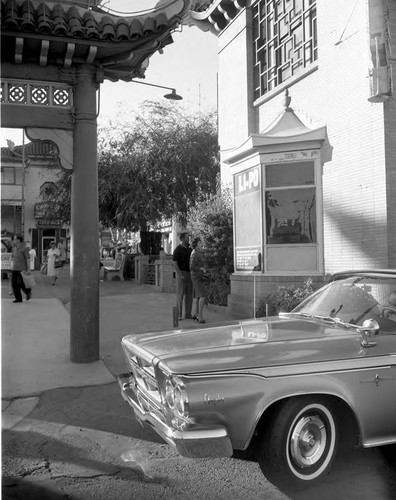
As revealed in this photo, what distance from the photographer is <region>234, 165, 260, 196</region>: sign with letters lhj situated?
1084 cm

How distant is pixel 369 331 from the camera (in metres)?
3.54

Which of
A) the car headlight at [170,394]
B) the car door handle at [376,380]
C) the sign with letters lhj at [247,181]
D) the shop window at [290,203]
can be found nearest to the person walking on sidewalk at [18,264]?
the sign with letters lhj at [247,181]

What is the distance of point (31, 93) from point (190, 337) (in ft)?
14.8

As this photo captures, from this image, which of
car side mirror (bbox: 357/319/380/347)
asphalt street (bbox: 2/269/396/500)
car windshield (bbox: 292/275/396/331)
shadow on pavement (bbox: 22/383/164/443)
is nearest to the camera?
asphalt street (bbox: 2/269/396/500)

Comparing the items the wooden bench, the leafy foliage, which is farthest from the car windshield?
the wooden bench

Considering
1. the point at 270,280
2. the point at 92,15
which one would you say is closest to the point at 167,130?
the point at 270,280

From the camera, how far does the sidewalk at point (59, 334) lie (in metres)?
6.13

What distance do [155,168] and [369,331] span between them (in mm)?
15953

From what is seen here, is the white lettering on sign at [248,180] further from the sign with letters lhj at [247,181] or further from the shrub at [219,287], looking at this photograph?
the shrub at [219,287]

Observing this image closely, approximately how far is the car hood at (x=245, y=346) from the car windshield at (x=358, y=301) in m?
0.21

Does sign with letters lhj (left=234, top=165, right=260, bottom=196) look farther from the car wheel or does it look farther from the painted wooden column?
the car wheel

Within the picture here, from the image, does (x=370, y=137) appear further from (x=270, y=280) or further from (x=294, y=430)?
(x=294, y=430)

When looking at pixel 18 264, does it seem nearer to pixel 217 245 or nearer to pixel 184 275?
pixel 184 275

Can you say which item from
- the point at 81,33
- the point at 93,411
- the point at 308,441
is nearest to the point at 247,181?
the point at 81,33
